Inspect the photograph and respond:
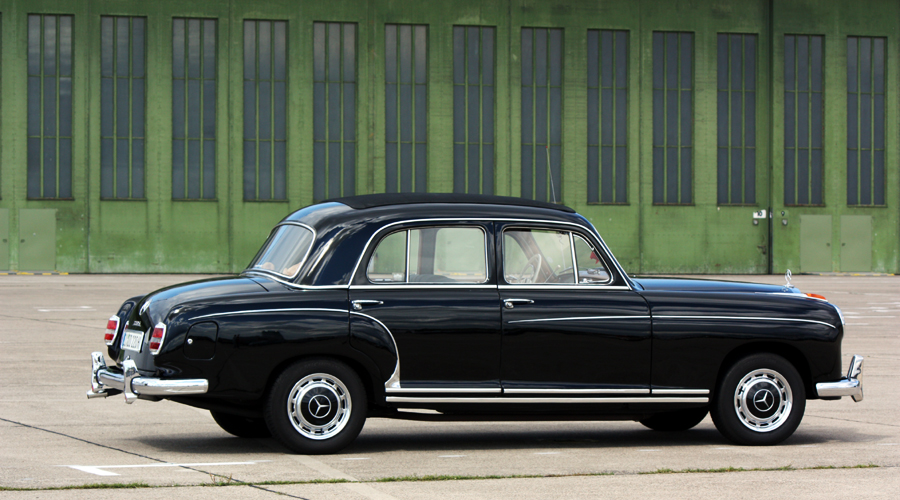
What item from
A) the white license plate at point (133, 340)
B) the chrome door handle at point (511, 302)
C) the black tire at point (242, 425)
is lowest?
the black tire at point (242, 425)

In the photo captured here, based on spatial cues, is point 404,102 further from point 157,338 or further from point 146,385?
point 146,385

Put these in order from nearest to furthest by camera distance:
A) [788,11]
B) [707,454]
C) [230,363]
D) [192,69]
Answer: [230,363], [707,454], [192,69], [788,11]

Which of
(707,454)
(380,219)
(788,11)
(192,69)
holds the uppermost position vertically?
(788,11)

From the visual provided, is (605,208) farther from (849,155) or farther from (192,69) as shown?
(192,69)

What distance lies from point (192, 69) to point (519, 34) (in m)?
12.7

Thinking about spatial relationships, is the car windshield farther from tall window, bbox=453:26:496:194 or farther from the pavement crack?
tall window, bbox=453:26:496:194

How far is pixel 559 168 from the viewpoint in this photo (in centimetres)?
4466

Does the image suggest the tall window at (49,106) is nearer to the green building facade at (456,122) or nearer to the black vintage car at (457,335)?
the green building facade at (456,122)

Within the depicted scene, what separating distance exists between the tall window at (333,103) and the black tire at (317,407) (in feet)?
119

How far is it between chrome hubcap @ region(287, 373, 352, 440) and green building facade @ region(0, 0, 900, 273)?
35.4 m

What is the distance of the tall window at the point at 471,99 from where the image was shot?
44.0m

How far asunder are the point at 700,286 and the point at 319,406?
2.88 meters

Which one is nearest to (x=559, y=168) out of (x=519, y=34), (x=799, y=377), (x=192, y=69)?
(x=519, y=34)

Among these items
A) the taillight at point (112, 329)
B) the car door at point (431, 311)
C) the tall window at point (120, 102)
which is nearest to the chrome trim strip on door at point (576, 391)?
the car door at point (431, 311)
